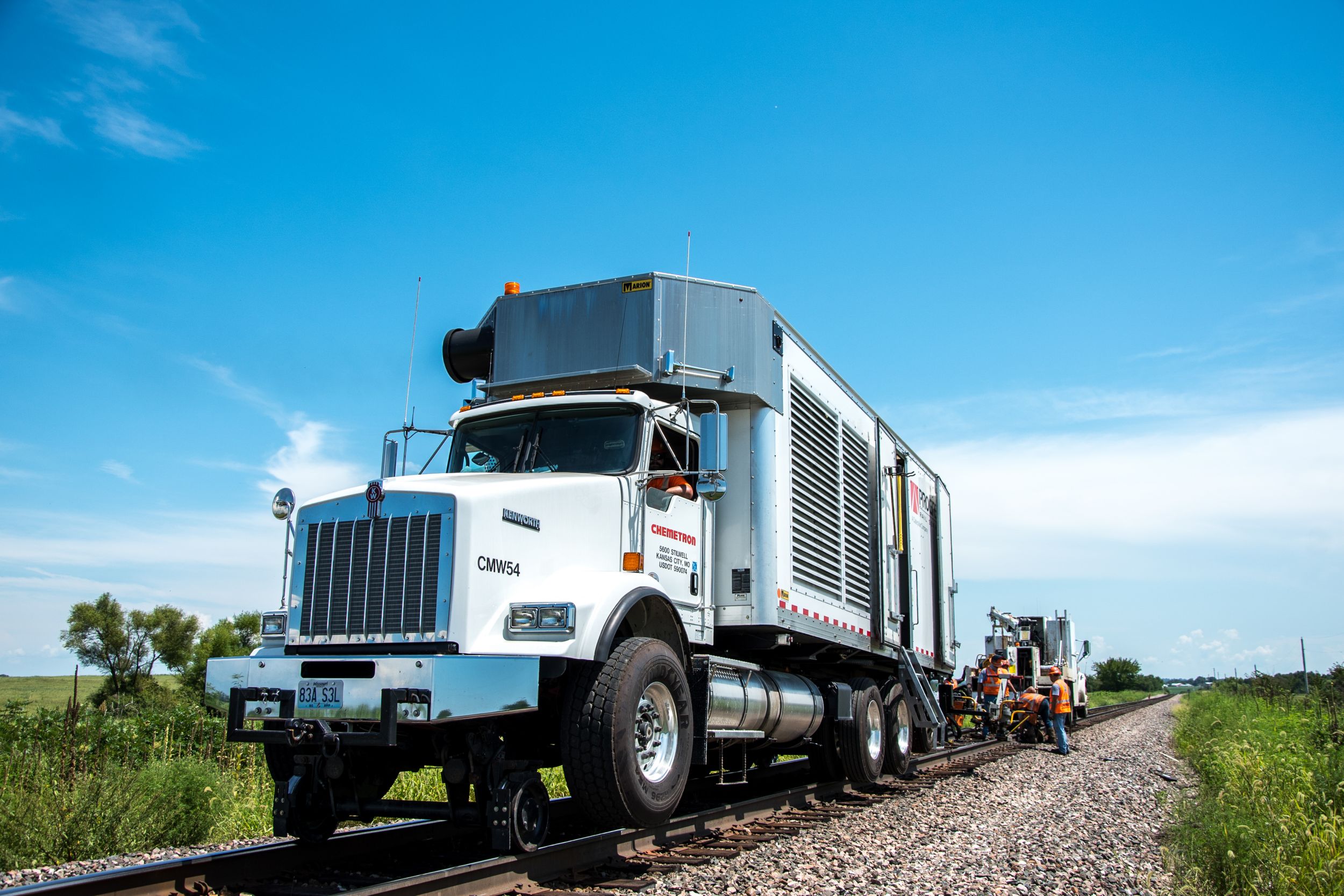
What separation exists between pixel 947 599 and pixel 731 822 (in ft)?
29.3

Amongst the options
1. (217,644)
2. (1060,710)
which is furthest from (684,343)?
(217,644)

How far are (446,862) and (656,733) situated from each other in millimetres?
1548

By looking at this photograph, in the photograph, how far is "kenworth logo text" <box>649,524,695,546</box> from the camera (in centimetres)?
748

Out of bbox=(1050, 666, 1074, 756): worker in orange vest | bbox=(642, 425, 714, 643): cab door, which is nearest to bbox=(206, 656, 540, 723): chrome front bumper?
bbox=(642, 425, 714, 643): cab door

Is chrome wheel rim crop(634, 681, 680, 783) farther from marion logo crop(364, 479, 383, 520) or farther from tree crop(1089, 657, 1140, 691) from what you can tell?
tree crop(1089, 657, 1140, 691)

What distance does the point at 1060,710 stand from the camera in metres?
17.1

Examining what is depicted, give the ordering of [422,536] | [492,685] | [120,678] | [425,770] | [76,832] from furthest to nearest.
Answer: [120,678] < [425,770] < [76,832] < [422,536] < [492,685]

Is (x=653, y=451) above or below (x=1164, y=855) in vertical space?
above

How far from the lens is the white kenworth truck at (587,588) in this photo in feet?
18.6

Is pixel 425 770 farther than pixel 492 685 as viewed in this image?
Yes

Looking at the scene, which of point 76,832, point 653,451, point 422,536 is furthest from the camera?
point 653,451

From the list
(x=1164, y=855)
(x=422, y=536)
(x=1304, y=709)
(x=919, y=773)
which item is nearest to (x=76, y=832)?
(x=422, y=536)

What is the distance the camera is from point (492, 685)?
212 inches

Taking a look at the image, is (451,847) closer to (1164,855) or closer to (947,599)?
(1164,855)
